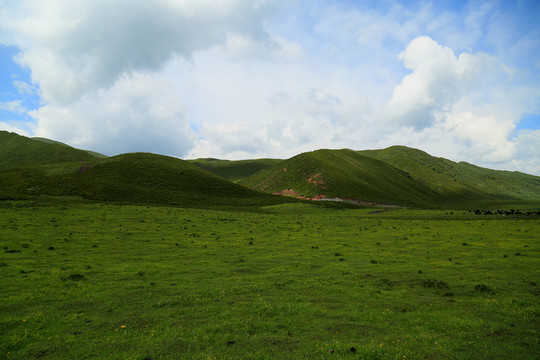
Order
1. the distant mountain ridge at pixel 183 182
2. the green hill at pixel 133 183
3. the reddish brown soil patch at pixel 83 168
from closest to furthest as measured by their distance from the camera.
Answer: the green hill at pixel 133 183 → the distant mountain ridge at pixel 183 182 → the reddish brown soil patch at pixel 83 168

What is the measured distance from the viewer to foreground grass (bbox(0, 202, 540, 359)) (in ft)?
33.3

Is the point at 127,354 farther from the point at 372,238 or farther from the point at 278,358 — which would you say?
the point at 372,238

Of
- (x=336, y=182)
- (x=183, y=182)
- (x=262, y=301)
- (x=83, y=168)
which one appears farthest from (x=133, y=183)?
(x=262, y=301)

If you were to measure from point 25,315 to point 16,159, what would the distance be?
249 m

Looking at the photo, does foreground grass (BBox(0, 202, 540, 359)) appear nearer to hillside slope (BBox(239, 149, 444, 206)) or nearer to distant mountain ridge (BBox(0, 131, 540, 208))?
distant mountain ridge (BBox(0, 131, 540, 208))

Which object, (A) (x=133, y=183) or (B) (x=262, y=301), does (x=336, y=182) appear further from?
(B) (x=262, y=301)

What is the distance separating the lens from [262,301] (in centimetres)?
1464

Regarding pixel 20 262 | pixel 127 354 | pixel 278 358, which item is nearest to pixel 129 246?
pixel 20 262

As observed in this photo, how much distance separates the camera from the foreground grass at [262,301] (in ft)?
33.3

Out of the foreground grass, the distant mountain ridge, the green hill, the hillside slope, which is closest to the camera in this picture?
the foreground grass

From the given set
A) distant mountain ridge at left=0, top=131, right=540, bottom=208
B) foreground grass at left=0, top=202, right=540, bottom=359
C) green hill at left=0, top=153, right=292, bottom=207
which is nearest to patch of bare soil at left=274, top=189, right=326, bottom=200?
distant mountain ridge at left=0, top=131, right=540, bottom=208

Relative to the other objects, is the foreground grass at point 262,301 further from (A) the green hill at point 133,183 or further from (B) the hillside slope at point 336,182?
(B) the hillside slope at point 336,182

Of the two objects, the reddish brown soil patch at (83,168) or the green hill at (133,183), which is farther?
the reddish brown soil patch at (83,168)

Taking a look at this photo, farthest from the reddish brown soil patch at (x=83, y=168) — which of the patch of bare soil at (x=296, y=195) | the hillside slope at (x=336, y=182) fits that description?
the patch of bare soil at (x=296, y=195)
